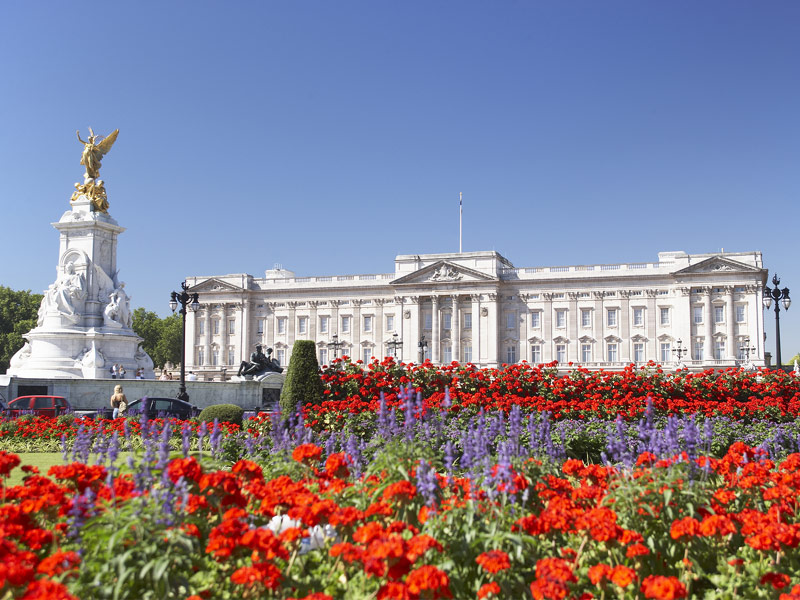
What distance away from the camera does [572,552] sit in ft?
17.8

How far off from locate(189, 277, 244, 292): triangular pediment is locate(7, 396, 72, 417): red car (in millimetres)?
58001

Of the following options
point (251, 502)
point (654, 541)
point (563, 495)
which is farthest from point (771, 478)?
point (251, 502)

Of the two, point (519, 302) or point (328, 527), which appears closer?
point (328, 527)

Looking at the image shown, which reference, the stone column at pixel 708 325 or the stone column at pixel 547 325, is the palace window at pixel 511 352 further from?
the stone column at pixel 708 325

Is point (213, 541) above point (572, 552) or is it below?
above

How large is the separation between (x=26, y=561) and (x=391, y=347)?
233 feet

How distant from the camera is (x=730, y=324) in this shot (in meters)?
66.1

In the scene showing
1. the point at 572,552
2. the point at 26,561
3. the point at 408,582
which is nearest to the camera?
the point at 408,582

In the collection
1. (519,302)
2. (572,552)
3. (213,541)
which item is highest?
(519,302)

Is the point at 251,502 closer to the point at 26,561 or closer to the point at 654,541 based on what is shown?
the point at 26,561

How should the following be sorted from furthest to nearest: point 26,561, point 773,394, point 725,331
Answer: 1. point 725,331
2. point 773,394
3. point 26,561

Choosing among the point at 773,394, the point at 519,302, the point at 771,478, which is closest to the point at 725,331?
the point at 519,302

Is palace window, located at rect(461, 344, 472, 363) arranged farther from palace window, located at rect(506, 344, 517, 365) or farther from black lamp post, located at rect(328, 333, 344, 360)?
black lamp post, located at rect(328, 333, 344, 360)

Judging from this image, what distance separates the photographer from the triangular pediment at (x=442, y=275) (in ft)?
241
